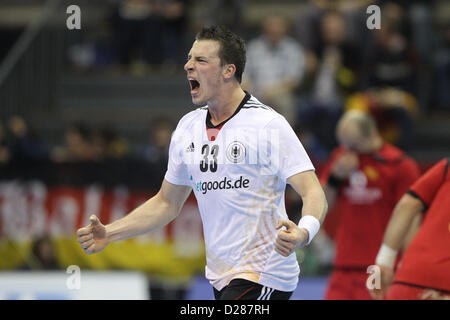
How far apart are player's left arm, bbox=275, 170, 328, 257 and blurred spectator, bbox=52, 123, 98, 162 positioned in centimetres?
813

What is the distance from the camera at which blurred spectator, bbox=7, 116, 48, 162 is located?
13625 mm

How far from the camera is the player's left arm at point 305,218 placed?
5.10 m

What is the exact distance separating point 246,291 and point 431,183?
185 cm

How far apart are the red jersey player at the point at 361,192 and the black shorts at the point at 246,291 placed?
9.97 ft

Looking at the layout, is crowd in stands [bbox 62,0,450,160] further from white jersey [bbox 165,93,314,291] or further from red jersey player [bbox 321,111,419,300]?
white jersey [bbox 165,93,314,291]

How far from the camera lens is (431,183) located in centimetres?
661

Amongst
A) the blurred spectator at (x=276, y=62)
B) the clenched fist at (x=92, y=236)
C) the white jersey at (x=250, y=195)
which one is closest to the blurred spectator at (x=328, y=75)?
the blurred spectator at (x=276, y=62)

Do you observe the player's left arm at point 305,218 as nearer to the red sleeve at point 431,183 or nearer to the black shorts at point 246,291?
the black shorts at point 246,291
